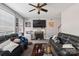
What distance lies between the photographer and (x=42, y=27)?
1958mm

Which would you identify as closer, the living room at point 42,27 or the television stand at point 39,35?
the living room at point 42,27

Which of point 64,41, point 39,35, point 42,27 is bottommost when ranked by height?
point 64,41

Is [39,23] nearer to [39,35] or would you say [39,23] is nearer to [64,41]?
[39,35]

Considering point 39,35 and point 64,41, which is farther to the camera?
point 39,35

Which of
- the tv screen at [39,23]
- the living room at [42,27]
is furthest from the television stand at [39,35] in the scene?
the tv screen at [39,23]

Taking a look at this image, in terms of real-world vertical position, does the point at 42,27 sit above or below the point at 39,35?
above

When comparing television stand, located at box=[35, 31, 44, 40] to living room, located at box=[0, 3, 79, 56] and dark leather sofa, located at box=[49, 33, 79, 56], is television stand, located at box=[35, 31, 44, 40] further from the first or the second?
dark leather sofa, located at box=[49, 33, 79, 56]

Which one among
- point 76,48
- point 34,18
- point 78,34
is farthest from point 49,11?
point 76,48

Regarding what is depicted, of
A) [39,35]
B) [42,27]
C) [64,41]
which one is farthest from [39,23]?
[64,41]

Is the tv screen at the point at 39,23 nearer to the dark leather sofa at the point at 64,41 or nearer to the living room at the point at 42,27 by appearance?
the living room at the point at 42,27

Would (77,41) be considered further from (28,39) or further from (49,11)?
(28,39)

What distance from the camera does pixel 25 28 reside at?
188 centimetres

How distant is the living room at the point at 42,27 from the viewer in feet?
5.63

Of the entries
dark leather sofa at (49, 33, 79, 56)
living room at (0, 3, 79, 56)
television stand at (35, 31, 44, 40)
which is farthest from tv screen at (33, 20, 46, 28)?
dark leather sofa at (49, 33, 79, 56)
